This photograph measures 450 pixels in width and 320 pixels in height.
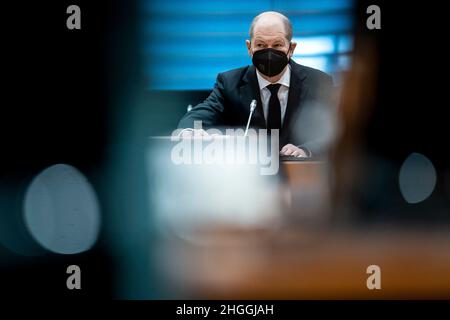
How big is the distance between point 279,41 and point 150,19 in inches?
→ 13.6

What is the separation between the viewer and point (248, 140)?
115cm

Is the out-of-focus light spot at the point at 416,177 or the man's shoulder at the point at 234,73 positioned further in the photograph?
the man's shoulder at the point at 234,73

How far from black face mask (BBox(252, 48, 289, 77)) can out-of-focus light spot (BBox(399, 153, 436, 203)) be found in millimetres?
420

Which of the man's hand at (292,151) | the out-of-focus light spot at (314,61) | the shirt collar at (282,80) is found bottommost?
the man's hand at (292,151)

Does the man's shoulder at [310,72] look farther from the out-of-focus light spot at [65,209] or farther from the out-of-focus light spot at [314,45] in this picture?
the out-of-focus light spot at [65,209]

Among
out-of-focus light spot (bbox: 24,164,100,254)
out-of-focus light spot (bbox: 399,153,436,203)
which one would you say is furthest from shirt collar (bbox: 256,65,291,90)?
out-of-focus light spot (bbox: 24,164,100,254)

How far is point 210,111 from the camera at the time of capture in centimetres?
130

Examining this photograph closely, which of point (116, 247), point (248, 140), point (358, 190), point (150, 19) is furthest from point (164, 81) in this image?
point (358, 190)

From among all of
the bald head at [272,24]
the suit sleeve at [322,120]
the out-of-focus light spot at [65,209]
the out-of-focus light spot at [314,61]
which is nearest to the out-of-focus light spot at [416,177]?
the suit sleeve at [322,120]

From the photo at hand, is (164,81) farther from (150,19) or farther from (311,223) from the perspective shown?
(311,223)

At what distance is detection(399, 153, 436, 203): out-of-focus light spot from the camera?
3.76 feet

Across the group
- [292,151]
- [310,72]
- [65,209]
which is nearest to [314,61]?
[310,72]

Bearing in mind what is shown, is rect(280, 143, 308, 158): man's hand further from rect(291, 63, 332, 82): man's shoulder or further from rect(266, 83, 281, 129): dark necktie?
rect(291, 63, 332, 82): man's shoulder

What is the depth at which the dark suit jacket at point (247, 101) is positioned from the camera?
125 cm
